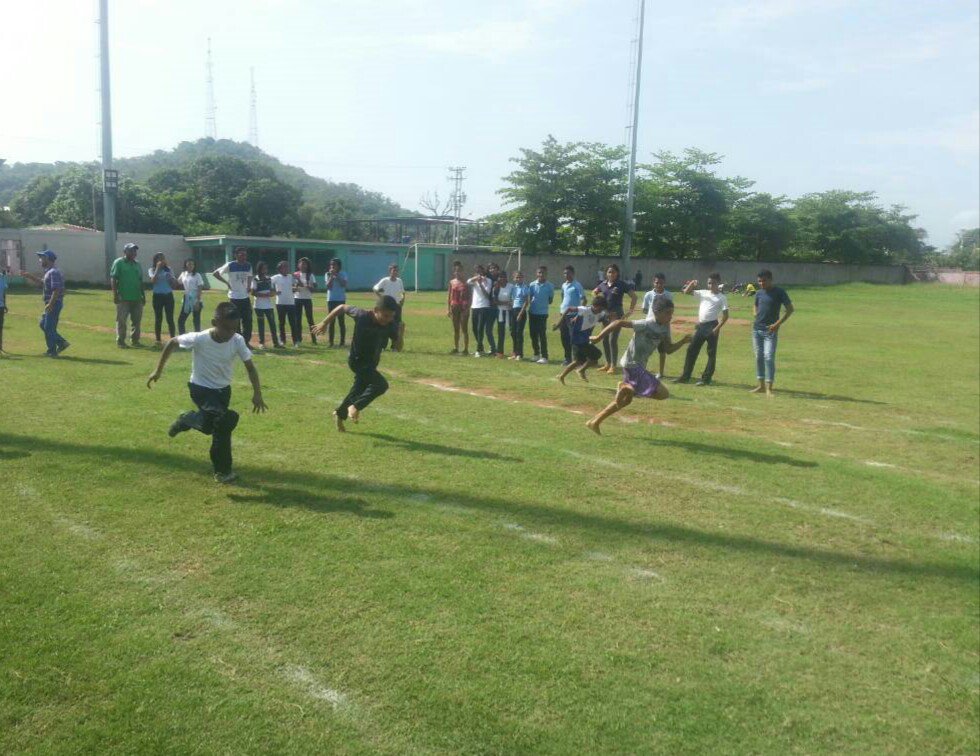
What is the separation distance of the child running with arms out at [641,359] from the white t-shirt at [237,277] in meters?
8.61

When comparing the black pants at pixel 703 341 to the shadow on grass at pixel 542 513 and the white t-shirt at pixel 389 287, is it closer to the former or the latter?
the white t-shirt at pixel 389 287

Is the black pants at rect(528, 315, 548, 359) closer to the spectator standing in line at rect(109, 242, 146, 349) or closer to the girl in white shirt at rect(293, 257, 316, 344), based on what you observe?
the girl in white shirt at rect(293, 257, 316, 344)

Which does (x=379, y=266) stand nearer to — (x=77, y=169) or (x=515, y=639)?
(x=77, y=169)

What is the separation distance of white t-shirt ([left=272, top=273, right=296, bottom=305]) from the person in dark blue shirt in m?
8.83

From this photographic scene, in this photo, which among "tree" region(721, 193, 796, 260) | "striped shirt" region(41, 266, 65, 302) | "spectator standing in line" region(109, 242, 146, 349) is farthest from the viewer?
"tree" region(721, 193, 796, 260)

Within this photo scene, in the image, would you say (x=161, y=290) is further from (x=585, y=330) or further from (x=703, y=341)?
(x=703, y=341)

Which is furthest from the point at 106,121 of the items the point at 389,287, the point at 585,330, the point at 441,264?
the point at 441,264

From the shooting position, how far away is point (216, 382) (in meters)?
6.80

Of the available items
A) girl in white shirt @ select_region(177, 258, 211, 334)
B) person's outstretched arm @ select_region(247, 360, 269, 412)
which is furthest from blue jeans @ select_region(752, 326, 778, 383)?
girl in white shirt @ select_region(177, 258, 211, 334)

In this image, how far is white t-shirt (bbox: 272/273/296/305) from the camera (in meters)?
16.2

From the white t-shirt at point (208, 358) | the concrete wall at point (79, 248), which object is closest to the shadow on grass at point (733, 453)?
the white t-shirt at point (208, 358)

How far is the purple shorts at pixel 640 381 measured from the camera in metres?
9.05

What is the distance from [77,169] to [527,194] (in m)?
36.8

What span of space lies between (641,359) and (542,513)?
3.46m
